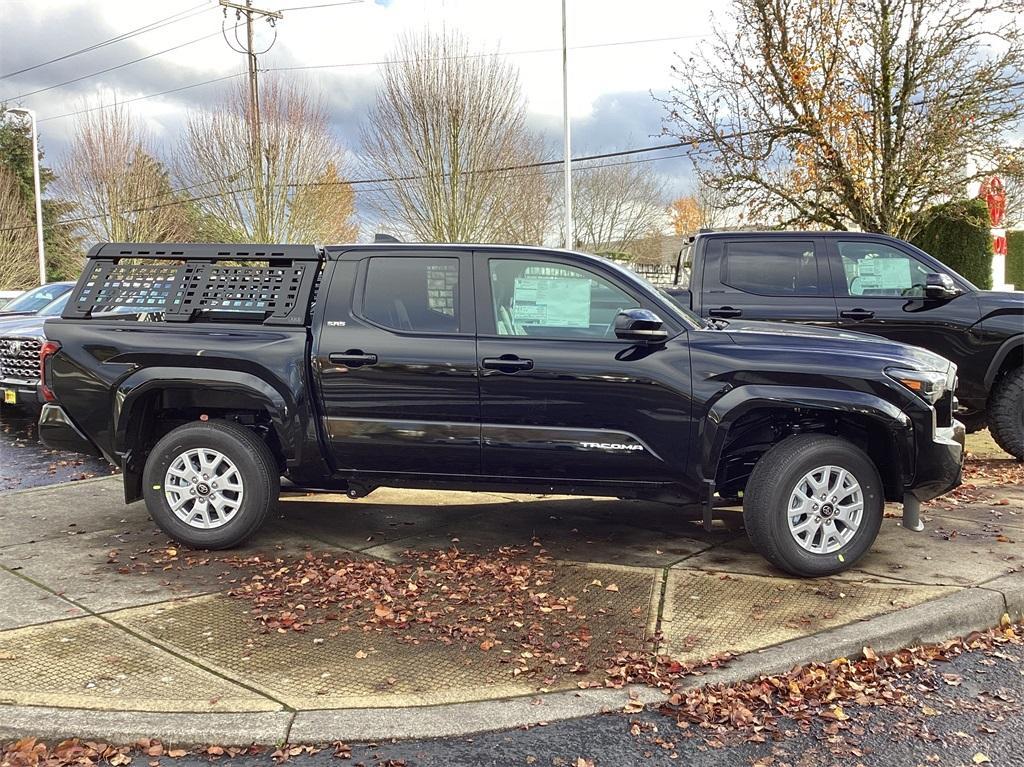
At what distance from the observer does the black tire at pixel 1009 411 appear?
7566mm

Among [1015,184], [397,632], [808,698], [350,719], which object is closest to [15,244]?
[1015,184]

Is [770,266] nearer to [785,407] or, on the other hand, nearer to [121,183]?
[785,407]

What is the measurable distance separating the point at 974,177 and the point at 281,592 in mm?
12639

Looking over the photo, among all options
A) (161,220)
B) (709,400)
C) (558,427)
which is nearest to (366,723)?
(558,427)

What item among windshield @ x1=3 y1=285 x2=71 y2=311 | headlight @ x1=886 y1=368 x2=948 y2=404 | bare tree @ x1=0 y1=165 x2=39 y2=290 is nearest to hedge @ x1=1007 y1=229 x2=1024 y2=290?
headlight @ x1=886 y1=368 x2=948 y2=404

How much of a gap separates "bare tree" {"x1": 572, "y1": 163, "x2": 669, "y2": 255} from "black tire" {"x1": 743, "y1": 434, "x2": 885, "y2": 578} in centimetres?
3608

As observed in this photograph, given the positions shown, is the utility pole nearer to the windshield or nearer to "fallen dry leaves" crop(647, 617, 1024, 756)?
the windshield

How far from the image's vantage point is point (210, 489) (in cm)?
532

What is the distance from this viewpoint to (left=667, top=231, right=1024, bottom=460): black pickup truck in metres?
7.57

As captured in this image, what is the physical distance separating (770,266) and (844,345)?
311cm

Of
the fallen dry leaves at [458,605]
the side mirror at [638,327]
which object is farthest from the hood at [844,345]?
the fallen dry leaves at [458,605]

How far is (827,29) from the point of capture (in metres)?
13.1

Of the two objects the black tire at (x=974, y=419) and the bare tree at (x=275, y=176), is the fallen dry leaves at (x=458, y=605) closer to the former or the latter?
the black tire at (x=974, y=419)

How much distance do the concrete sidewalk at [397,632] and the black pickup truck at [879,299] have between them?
4.66 feet
